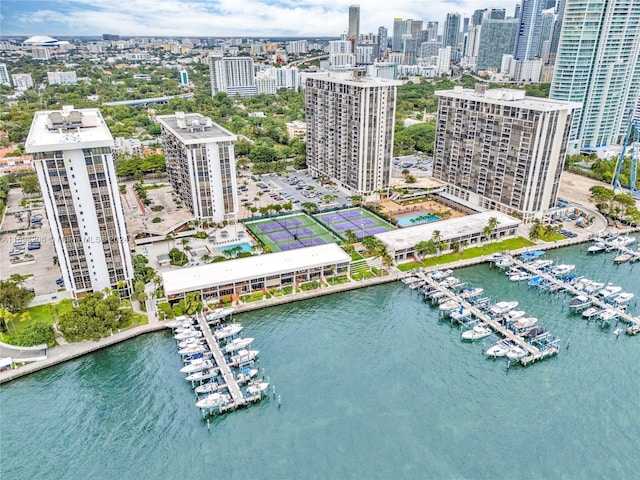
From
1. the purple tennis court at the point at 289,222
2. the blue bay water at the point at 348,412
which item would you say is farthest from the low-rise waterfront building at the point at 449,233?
the purple tennis court at the point at 289,222

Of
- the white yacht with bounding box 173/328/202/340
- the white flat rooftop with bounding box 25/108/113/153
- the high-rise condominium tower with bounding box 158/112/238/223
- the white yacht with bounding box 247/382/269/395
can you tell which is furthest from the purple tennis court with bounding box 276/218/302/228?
the white yacht with bounding box 247/382/269/395

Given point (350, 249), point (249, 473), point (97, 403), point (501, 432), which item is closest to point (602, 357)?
point (501, 432)

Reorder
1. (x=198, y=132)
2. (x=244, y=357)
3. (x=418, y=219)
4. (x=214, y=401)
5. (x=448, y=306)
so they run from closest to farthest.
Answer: (x=214, y=401), (x=244, y=357), (x=448, y=306), (x=198, y=132), (x=418, y=219)

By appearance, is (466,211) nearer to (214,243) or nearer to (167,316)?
(214,243)

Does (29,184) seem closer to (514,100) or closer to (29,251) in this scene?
(29,251)

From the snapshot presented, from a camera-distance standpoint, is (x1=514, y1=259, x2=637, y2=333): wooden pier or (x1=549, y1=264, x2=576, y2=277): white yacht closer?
(x1=514, y1=259, x2=637, y2=333): wooden pier

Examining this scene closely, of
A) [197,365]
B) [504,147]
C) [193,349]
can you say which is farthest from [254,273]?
[504,147]

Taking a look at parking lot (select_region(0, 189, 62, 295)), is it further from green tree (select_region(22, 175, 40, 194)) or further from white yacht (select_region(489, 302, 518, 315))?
white yacht (select_region(489, 302, 518, 315))
